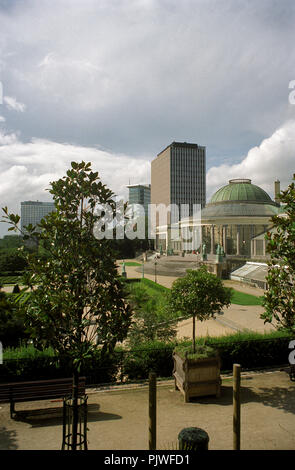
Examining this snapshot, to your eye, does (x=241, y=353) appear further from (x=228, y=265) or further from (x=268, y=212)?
(x=268, y=212)

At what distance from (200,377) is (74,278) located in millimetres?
5016

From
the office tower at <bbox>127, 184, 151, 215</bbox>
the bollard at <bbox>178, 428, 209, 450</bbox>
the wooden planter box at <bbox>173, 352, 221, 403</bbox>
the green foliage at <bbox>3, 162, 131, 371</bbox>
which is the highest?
the office tower at <bbox>127, 184, 151, 215</bbox>

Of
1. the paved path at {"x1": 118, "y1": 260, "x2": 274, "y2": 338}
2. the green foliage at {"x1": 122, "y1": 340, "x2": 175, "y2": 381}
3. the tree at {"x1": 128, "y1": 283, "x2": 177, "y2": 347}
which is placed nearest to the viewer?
the green foliage at {"x1": 122, "y1": 340, "x2": 175, "y2": 381}

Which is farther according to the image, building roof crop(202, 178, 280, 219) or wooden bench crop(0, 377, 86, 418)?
building roof crop(202, 178, 280, 219)

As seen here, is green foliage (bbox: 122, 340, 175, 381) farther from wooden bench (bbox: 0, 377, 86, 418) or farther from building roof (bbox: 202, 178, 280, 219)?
building roof (bbox: 202, 178, 280, 219)

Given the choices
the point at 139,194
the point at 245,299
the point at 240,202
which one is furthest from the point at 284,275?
the point at 139,194

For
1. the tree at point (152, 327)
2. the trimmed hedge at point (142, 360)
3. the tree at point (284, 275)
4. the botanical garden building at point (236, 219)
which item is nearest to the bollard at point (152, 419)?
the trimmed hedge at point (142, 360)

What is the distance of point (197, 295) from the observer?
28.9 ft

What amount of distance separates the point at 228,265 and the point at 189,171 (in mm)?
99011

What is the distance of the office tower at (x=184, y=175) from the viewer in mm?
131625

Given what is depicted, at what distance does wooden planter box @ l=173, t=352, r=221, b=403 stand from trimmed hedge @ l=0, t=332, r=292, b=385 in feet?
5.26

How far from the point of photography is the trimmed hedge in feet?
26.9

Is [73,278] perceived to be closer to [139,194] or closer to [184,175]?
[184,175]

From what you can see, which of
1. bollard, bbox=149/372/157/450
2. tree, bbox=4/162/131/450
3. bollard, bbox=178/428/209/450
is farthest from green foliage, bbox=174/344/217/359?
tree, bbox=4/162/131/450
